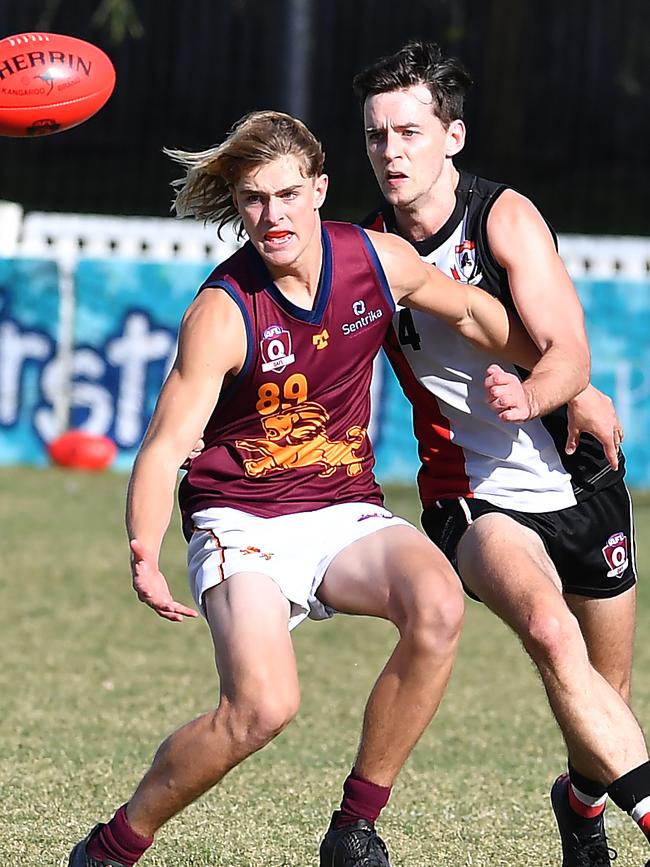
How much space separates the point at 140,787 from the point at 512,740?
7.95ft

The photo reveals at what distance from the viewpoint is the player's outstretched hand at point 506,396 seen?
4.09 m

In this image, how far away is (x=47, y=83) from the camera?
493 cm

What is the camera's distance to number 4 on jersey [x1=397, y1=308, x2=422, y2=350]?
4.67m

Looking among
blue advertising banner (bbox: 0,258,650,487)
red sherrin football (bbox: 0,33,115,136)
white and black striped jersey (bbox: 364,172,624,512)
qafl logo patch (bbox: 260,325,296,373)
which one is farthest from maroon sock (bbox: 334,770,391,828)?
blue advertising banner (bbox: 0,258,650,487)

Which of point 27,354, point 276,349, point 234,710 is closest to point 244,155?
point 276,349

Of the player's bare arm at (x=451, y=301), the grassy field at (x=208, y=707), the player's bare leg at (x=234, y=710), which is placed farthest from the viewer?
the grassy field at (x=208, y=707)

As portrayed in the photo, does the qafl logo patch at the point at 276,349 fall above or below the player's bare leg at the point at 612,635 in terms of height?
above

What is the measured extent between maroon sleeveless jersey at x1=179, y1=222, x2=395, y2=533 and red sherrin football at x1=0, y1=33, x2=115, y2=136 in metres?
1.06

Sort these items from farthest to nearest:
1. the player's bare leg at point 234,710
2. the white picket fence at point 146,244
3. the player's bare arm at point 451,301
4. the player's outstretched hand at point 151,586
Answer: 1. the white picket fence at point 146,244
2. the player's bare arm at point 451,301
3. the player's bare leg at point 234,710
4. the player's outstretched hand at point 151,586

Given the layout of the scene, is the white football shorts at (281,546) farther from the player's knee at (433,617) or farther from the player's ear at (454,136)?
the player's ear at (454,136)

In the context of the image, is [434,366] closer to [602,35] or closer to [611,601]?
[611,601]

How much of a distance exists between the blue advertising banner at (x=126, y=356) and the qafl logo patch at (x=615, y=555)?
6845 millimetres

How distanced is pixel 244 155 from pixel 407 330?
0.84m

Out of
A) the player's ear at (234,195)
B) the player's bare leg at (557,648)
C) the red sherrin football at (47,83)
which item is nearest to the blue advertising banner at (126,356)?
the red sherrin football at (47,83)
